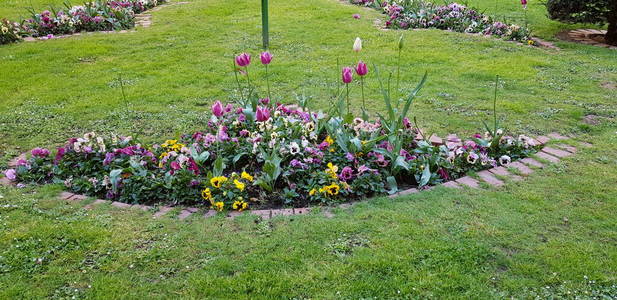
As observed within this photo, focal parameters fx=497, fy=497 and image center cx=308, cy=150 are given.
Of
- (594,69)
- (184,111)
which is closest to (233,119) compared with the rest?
(184,111)

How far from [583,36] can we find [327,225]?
6.36 meters

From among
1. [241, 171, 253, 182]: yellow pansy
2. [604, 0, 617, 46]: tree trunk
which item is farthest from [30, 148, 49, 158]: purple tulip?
[604, 0, 617, 46]: tree trunk

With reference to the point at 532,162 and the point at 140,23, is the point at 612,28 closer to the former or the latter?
the point at 532,162

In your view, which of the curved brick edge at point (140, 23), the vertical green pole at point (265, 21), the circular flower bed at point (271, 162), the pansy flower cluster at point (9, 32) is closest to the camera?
the circular flower bed at point (271, 162)

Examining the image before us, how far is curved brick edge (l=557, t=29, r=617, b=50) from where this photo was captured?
6.90 metres

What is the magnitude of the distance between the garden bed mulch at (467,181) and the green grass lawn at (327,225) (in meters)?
0.08

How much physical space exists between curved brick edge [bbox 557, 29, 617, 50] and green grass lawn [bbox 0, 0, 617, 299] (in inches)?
59.7

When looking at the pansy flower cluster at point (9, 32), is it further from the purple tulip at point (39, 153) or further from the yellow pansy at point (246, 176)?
the yellow pansy at point (246, 176)

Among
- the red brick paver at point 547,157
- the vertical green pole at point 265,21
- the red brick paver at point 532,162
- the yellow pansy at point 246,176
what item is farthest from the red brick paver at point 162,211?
the vertical green pole at point 265,21

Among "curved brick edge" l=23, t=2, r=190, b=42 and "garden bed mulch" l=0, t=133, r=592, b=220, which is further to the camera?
"curved brick edge" l=23, t=2, r=190, b=42

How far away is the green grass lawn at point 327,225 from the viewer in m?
2.27

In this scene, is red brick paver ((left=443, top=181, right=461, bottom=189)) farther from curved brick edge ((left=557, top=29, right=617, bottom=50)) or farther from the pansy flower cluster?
the pansy flower cluster

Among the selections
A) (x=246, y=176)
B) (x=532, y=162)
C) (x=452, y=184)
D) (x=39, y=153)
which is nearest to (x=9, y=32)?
(x=39, y=153)

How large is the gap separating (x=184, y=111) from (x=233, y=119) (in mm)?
823
